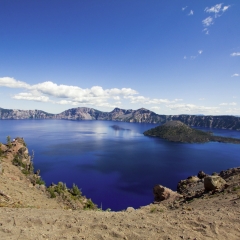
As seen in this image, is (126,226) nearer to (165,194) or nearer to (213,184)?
(213,184)

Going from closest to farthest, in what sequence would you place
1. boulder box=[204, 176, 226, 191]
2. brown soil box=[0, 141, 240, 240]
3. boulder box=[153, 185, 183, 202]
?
brown soil box=[0, 141, 240, 240], boulder box=[204, 176, 226, 191], boulder box=[153, 185, 183, 202]

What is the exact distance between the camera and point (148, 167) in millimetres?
117438

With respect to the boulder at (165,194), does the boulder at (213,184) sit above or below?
above

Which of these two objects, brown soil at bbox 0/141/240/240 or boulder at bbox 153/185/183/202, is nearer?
brown soil at bbox 0/141/240/240

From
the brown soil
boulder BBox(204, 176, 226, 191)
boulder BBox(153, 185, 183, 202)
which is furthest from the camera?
boulder BBox(153, 185, 183, 202)

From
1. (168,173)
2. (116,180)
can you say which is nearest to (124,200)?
(116,180)

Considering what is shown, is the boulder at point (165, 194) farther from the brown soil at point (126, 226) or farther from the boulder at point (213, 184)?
the brown soil at point (126, 226)

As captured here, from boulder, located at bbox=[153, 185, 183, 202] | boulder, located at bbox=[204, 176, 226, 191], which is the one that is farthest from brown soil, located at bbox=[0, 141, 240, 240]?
boulder, located at bbox=[153, 185, 183, 202]

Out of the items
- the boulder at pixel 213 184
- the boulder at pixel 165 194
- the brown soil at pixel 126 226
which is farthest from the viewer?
the boulder at pixel 165 194

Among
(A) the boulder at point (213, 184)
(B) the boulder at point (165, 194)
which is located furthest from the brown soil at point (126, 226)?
(B) the boulder at point (165, 194)

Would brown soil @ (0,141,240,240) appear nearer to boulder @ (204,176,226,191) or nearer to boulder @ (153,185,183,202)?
boulder @ (204,176,226,191)

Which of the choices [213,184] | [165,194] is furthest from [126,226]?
[165,194]

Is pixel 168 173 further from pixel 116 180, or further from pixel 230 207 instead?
pixel 230 207

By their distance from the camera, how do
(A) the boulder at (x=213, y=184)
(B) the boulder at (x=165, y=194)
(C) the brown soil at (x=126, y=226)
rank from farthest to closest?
(B) the boulder at (x=165, y=194) → (A) the boulder at (x=213, y=184) → (C) the brown soil at (x=126, y=226)
